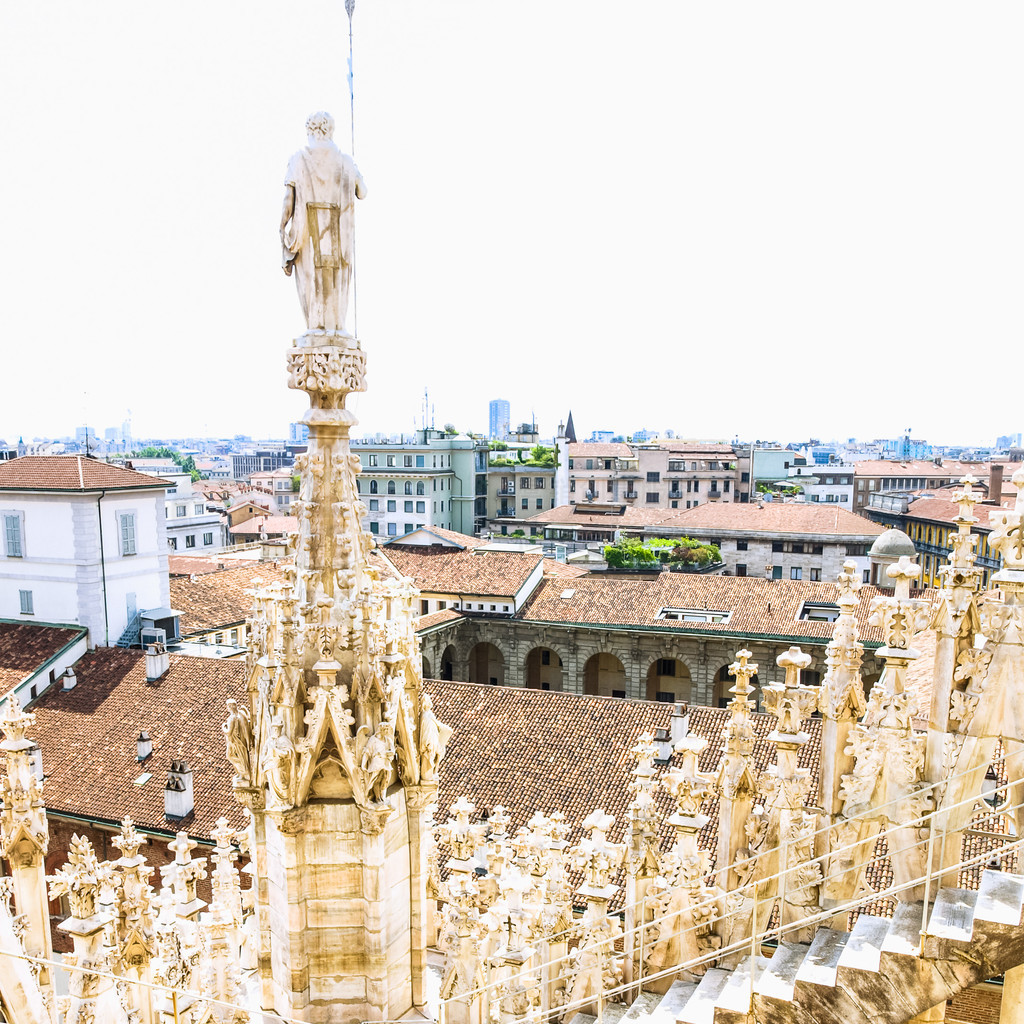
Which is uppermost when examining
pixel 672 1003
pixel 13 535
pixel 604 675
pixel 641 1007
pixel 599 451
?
pixel 599 451

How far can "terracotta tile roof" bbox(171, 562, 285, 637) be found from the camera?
38594mm

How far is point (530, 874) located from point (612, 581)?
137ft

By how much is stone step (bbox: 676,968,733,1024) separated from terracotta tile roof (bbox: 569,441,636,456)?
303ft

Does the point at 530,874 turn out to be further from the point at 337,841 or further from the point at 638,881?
the point at 337,841

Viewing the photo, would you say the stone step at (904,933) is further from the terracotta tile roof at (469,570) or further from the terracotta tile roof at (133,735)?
the terracotta tile roof at (469,570)

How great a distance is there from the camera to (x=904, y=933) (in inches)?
219

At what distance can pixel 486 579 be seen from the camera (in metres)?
49.2

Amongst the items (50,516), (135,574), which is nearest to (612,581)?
(135,574)

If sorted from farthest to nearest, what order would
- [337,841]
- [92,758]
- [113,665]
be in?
[113,665] < [92,758] < [337,841]

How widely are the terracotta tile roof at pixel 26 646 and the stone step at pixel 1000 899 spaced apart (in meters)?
30.9

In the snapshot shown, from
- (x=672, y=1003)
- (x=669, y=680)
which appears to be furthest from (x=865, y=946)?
(x=669, y=680)

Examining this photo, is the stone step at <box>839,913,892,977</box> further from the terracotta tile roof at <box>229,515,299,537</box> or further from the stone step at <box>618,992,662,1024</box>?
the terracotta tile roof at <box>229,515,299,537</box>

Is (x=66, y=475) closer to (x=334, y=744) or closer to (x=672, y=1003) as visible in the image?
(x=334, y=744)

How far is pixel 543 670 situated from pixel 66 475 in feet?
87.0
